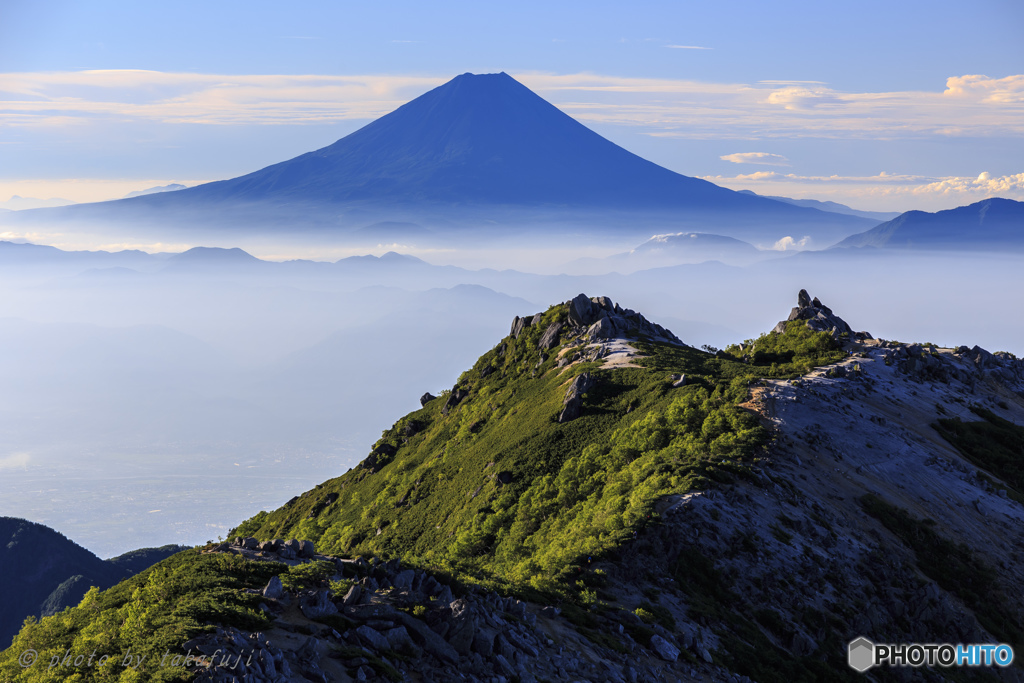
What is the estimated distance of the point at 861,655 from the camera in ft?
77.6

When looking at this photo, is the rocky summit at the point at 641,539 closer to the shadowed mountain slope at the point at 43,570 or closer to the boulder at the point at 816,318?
the boulder at the point at 816,318

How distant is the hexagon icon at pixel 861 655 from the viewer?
23328mm

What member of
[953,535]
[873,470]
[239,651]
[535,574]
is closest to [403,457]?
[535,574]

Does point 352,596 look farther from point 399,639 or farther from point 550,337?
point 550,337

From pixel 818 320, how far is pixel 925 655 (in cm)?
3349

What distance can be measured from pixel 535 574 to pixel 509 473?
11.0m

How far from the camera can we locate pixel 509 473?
37188mm

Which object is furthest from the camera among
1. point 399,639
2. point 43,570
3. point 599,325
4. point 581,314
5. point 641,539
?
point 43,570

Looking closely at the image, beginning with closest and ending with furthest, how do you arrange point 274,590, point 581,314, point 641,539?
point 274,590 < point 641,539 < point 581,314

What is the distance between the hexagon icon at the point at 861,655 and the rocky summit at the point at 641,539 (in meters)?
0.30

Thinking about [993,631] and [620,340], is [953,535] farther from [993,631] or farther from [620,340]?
[620,340]

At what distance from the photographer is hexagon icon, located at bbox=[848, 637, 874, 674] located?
23.3 meters

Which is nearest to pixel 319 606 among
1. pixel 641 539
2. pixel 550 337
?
pixel 641 539

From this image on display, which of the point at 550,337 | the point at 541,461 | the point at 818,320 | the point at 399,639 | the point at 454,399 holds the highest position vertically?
the point at 818,320
